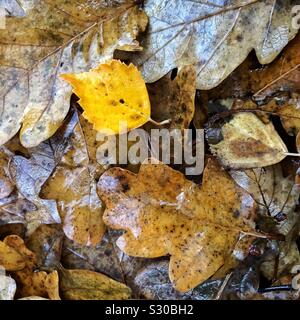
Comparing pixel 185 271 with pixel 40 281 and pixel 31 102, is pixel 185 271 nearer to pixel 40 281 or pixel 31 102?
pixel 40 281

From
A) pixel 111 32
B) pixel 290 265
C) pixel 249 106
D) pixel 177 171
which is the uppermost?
pixel 111 32

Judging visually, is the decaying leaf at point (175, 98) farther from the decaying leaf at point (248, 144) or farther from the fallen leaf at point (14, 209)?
the fallen leaf at point (14, 209)

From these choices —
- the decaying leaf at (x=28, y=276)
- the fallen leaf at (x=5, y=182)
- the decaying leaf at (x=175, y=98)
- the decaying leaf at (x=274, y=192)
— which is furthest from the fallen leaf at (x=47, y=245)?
the decaying leaf at (x=274, y=192)

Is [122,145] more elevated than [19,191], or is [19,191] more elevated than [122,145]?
[122,145]

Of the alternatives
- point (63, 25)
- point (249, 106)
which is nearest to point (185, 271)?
point (249, 106)

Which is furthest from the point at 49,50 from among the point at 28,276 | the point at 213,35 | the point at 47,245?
the point at 28,276

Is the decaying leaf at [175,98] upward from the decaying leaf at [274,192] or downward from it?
upward
